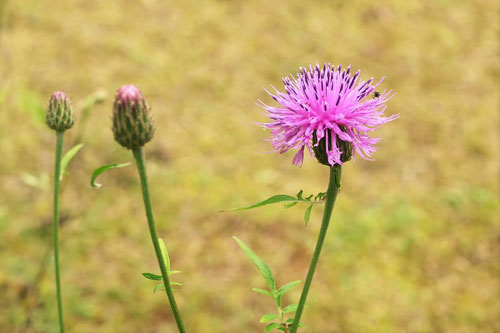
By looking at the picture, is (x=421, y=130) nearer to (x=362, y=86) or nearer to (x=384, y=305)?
(x=384, y=305)

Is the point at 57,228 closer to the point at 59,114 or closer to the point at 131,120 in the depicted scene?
the point at 59,114

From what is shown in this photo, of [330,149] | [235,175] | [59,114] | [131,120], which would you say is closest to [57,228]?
[59,114]

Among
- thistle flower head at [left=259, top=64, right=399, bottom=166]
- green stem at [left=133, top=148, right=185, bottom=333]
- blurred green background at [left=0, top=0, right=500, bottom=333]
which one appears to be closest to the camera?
green stem at [left=133, top=148, right=185, bottom=333]

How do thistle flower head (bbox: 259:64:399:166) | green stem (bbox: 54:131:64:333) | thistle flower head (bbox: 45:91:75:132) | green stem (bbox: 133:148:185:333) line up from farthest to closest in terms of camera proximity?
1. thistle flower head (bbox: 45:91:75:132)
2. green stem (bbox: 54:131:64:333)
3. thistle flower head (bbox: 259:64:399:166)
4. green stem (bbox: 133:148:185:333)

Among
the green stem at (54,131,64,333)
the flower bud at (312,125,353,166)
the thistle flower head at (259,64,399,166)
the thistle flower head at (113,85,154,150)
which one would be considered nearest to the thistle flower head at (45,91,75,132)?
the green stem at (54,131,64,333)

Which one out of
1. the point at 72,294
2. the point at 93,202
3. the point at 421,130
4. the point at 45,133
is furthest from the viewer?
the point at 421,130

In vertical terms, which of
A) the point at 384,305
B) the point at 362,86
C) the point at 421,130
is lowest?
the point at 384,305

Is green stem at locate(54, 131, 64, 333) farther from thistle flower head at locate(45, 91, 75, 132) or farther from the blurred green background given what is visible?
the blurred green background

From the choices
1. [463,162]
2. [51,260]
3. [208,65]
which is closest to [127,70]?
[208,65]
